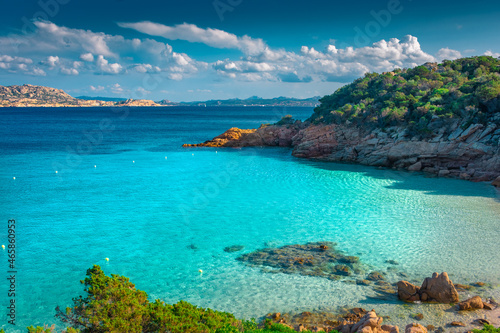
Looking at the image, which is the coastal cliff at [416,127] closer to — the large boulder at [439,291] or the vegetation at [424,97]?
the vegetation at [424,97]

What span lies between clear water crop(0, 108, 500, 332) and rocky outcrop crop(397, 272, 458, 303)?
483mm

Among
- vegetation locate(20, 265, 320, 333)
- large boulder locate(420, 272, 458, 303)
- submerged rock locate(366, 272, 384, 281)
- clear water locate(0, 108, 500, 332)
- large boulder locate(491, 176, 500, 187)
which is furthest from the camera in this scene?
large boulder locate(491, 176, 500, 187)

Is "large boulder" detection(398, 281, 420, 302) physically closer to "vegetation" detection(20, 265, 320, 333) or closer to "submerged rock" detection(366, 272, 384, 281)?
"submerged rock" detection(366, 272, 384, 281)

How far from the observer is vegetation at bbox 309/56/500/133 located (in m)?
34.6

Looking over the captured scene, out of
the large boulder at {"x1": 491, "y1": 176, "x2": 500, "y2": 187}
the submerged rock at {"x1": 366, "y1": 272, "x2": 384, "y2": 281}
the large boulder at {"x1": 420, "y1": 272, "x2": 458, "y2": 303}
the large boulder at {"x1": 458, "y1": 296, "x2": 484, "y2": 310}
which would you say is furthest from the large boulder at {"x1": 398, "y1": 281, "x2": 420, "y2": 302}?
the large boulder at {"x1": 491, "y1": 176, "x2": 500, "y2": 187}

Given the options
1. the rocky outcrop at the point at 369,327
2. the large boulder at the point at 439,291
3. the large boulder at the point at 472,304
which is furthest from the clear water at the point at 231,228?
the rocky outcrop at the point at 369,327

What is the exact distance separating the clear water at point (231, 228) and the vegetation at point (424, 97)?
8679 millimetres

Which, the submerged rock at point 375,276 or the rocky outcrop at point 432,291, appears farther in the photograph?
the submerged rock at point 375,276

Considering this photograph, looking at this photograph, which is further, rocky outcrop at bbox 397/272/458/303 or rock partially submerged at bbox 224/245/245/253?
rock partially submerged at bbox 224/245/245/253

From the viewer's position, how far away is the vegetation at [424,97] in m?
34.6

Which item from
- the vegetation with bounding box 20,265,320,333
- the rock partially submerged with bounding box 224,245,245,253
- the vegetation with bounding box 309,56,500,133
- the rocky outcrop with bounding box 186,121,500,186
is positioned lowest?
the rock partially submerged with bounding box 224,245,245,253

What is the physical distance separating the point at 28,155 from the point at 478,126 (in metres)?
50.2

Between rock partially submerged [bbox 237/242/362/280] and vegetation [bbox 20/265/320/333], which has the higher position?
vegetation [bbox 20/265/320/333]

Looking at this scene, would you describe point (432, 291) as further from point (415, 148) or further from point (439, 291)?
point (415, 148)
